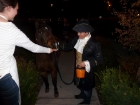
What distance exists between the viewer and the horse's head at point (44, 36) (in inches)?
177

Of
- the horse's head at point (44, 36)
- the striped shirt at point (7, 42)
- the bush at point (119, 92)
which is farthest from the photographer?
the horse's head at point (44, 36)

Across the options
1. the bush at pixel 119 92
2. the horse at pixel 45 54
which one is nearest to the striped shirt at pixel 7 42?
the bush at pixel 119 92

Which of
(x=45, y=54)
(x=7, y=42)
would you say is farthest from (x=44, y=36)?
(x=7, y=42)

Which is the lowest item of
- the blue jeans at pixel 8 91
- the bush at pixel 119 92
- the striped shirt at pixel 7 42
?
the bush at pixel 119 92

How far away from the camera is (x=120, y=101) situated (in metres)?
3.50

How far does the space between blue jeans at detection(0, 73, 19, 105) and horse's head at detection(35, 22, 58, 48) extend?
7.26 ft

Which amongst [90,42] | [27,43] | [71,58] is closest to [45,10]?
[71,58]

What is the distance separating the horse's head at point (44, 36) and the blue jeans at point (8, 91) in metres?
2.21

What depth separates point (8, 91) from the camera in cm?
227

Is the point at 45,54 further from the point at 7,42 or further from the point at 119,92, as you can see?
the point at 7,42

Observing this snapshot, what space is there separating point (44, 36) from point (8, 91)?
2.47 m

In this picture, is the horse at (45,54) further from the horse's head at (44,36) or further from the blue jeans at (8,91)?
the blue jeans at (8,91)

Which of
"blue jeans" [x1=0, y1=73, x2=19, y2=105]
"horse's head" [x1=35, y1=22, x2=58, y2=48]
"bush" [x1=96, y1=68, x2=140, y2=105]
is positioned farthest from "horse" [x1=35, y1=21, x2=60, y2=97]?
A: "blue jeans" [x1=0, y1=73, x2=19, y2=105]

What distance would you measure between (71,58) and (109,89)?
623 cm
